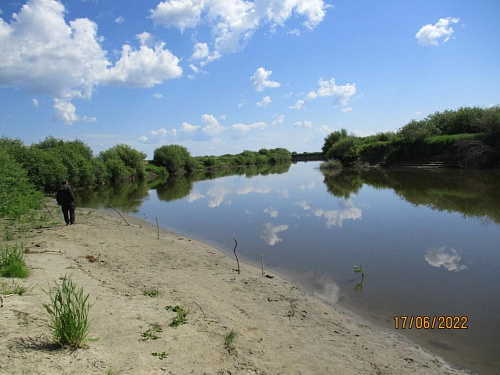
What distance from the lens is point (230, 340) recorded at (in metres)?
5.83

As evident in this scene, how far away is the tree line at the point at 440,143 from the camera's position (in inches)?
1956

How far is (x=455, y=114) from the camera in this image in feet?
210

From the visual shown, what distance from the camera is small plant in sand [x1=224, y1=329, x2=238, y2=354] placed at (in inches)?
220

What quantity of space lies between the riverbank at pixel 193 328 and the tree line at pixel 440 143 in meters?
54.2

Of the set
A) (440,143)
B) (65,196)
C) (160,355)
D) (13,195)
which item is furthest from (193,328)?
(440,143)

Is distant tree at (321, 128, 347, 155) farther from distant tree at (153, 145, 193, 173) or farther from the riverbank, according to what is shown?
the riverbank

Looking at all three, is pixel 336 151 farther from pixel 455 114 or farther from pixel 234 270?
pixel 234 270

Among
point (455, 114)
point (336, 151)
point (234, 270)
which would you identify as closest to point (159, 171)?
point (336, 151)

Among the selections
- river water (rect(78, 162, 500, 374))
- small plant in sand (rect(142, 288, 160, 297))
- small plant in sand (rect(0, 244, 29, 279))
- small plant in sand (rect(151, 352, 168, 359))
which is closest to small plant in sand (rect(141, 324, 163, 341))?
small plant in sand (rect(151, 352, 168, 359))

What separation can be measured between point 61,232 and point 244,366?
13.3 meters

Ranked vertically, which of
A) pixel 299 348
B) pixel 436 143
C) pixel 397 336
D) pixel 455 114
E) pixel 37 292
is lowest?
pixel 397 336
